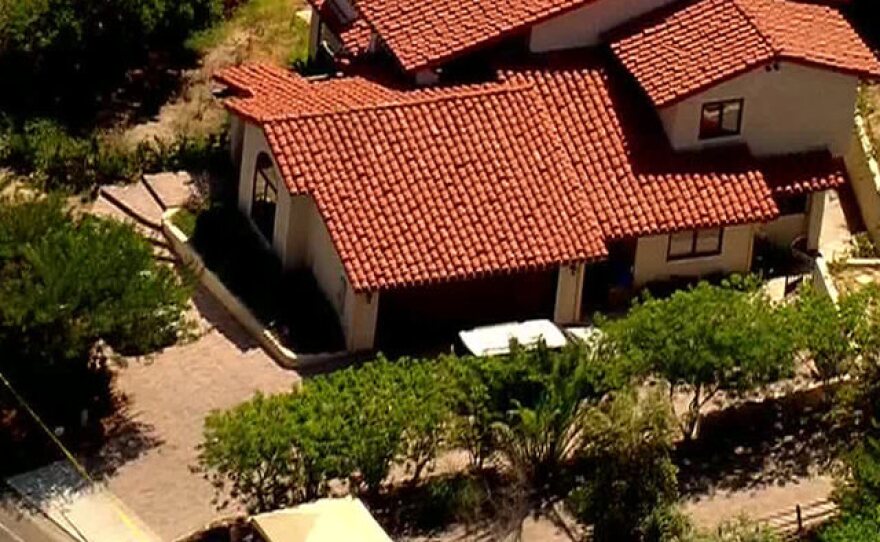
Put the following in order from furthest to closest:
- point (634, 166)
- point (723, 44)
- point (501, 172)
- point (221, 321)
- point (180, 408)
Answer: point (723, 44) → point (634, 166) → point (221, 321) → point (501, 172) → point (180, 408)

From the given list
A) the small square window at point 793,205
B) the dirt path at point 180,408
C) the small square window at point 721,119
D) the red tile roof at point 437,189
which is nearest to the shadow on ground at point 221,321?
the dirt path at point 180,408

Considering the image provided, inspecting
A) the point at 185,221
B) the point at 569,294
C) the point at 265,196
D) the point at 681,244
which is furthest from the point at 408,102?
the point at 681,244

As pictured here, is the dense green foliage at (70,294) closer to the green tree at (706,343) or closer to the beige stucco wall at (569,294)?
the beige stucco wall at (569,294)

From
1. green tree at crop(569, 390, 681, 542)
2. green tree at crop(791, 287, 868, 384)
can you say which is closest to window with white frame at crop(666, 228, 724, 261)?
green tree at crop(791, 287, 868, 384)

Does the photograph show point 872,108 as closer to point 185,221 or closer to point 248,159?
point 248,159

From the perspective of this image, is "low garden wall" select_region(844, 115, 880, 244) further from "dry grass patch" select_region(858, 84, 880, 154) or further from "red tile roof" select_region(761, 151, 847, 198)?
"red tile roof" select_region(761, 151, 847, 198)

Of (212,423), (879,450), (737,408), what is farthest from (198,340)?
(879,450)
